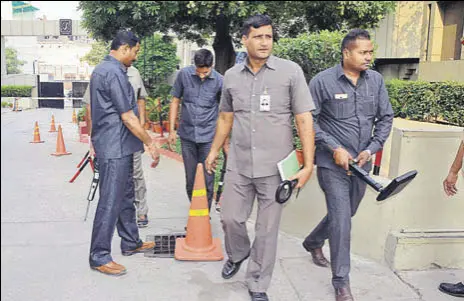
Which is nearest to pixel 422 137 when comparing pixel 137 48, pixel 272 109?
pixel 272 109

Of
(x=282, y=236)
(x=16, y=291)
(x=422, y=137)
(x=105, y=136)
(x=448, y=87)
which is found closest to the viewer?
(x=16, y=291)

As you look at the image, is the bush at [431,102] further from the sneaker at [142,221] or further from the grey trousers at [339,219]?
the sneaker at [142,221]

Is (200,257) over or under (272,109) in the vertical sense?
under

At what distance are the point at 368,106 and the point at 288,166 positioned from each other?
738 mm

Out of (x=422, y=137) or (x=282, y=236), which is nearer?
(x=422, y=137)

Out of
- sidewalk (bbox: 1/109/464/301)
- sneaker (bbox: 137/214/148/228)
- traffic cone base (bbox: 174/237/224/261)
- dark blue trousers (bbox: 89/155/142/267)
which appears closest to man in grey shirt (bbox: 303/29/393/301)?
sidewalk (bbox: 1/109/464/301)

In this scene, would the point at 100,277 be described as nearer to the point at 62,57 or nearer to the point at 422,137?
the point at 62,57

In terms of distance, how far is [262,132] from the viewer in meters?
3.28

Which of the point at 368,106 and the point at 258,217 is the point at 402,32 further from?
the point at 258,217

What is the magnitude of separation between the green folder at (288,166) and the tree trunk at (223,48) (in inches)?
360

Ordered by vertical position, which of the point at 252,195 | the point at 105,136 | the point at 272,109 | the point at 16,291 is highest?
the point at 272,109

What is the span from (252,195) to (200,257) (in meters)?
0.95

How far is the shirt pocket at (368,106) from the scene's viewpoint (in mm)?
3436

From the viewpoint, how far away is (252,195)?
3.49m
